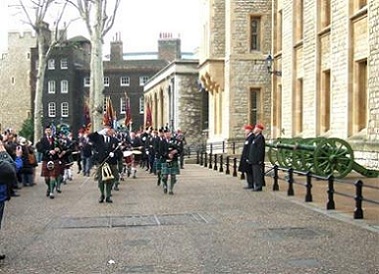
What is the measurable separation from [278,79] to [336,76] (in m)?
10.4

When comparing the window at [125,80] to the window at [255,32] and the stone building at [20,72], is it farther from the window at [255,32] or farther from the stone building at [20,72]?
the window at [255,32]

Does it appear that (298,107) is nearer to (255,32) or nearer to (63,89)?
(255,32)

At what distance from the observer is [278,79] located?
3528 cm

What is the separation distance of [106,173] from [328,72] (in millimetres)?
12477

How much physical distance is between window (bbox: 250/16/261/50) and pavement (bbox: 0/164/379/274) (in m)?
23.8

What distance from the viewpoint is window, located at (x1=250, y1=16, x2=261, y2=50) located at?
41.3 m

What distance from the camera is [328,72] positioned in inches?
1064

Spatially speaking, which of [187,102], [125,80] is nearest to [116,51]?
[125,80]

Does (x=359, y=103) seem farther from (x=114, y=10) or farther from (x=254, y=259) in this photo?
(x=114, y=10)

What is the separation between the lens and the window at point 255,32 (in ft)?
136

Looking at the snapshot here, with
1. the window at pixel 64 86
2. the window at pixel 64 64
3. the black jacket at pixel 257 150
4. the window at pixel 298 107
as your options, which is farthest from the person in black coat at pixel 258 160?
the window at pixel 64 64

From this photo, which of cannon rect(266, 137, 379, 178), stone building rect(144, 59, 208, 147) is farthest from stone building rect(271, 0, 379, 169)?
stone building rect(144, 59, 208, 147)

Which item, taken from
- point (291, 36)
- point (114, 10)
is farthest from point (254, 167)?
point (114, 10)

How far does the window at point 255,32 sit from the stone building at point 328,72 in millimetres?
5132
